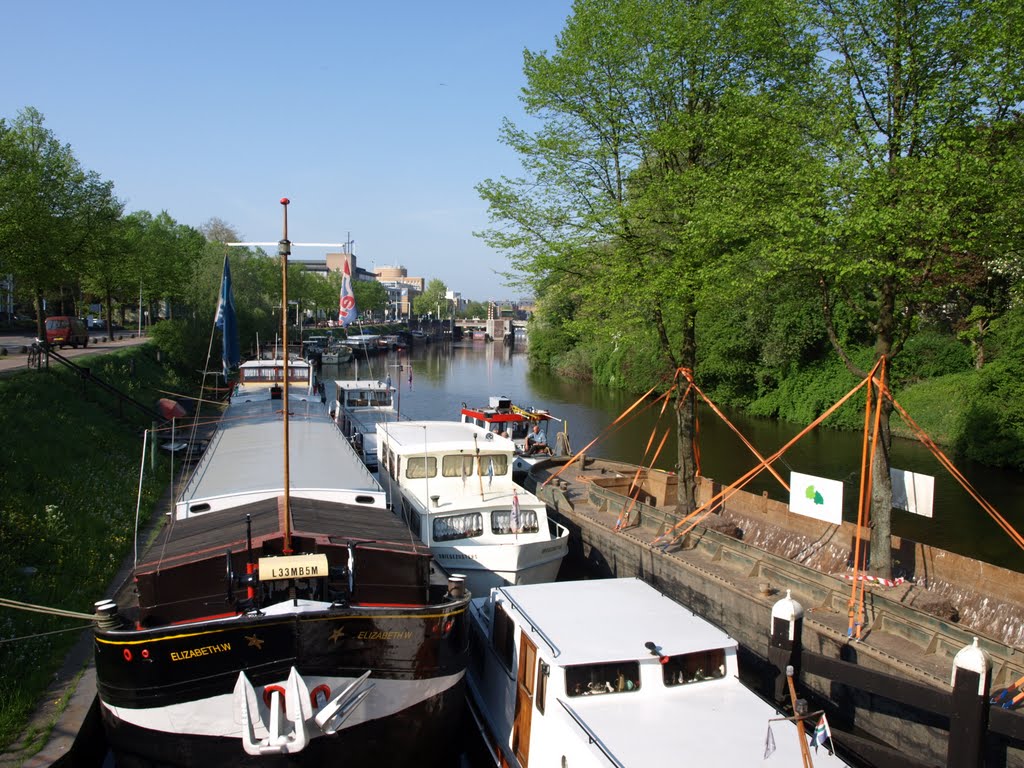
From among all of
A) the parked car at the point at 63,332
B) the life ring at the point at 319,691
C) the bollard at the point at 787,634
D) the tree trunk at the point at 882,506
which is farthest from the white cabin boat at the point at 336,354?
the bollard at the point at 787,634

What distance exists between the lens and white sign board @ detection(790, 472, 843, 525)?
1421 cm

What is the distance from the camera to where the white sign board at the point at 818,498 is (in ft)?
46.6

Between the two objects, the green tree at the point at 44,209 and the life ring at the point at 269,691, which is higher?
the green tree at the point at 44,209

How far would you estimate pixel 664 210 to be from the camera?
1889cm

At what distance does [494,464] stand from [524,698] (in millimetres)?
8840

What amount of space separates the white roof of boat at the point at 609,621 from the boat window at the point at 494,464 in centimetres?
650

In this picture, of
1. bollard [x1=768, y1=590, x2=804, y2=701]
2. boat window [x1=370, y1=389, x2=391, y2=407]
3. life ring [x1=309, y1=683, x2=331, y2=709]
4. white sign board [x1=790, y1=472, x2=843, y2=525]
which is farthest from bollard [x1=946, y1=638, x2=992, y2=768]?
boat window [x1=370, y1=389, x2=391, y2=407]

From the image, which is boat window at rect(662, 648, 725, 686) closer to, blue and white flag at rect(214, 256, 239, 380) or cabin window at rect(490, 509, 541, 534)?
cabin window at rect(490, 509, 541, 534)

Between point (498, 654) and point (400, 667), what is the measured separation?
6.66ft

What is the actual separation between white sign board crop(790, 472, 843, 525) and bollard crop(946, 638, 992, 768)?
5.15 m

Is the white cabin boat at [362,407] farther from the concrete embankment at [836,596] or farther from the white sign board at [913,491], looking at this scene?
the white sign board at [913,491]

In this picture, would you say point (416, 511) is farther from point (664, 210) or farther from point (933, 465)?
point (933, 465)

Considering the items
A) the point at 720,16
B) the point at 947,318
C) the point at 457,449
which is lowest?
the point at 457,449

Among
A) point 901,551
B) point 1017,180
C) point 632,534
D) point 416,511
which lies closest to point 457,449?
point 416,511
